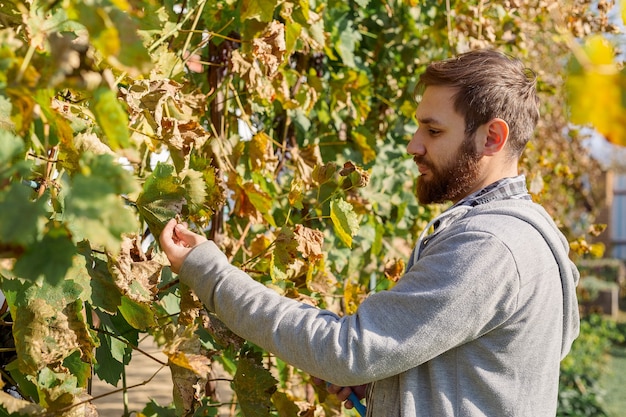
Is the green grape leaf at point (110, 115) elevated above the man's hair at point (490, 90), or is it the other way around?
the green grape leaf at point (110, 115)

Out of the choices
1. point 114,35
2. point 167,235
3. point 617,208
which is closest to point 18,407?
point 167,235

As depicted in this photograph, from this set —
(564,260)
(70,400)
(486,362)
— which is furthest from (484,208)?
(70,400)

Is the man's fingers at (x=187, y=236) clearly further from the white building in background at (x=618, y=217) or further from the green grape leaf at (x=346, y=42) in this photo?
the white building in background at (x=618, y=217)

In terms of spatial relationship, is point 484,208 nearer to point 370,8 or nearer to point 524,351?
point 524,351

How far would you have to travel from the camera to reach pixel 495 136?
1.71 metres

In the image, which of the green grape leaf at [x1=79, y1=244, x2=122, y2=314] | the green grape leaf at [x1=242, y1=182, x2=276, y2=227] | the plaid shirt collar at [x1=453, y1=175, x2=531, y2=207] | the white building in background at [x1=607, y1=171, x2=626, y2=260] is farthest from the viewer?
the white building in background at [x1=607, y1=171, x2=626, y2=260]

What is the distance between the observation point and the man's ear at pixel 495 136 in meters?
1.70

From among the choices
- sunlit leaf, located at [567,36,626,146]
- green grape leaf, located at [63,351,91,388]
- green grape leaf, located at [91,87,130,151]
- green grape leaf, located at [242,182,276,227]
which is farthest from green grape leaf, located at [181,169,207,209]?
sunlit leaf, located at [567,36,626,146]

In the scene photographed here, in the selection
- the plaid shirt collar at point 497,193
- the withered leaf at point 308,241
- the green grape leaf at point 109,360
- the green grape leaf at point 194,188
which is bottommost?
the green grape leaf at point 109,360

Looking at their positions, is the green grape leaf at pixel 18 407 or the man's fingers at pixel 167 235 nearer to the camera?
the green grape leaf at pixel 18 407

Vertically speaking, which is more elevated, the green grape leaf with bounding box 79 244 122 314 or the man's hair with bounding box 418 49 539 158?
the man's hair with bounding box 418 49 539 158

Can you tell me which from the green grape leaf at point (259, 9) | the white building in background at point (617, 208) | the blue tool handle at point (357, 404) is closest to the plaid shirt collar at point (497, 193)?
the blue tool handle at point (357, 404)

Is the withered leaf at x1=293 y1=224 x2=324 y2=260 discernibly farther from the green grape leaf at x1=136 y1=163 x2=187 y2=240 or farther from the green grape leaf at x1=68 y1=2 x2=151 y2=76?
the green grape leaf at x1=68 y1=2 x2=151 y2=76

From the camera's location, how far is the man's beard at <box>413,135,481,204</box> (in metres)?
1.68
